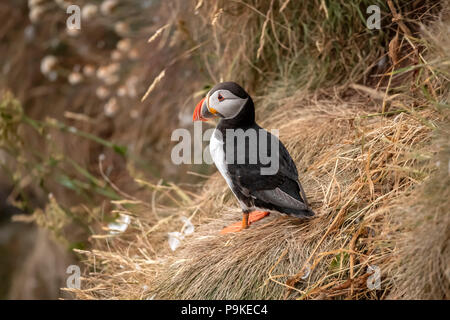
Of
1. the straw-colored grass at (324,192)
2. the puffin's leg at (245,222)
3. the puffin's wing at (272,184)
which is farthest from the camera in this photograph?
the puffin's leg at (245,222)

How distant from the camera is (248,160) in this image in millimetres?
1897

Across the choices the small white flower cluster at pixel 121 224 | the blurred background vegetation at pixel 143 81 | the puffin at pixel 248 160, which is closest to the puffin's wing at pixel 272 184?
the puffin at pixel 248 160

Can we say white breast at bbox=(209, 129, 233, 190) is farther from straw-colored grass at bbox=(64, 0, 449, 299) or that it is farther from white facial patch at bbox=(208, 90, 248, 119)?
straw-colored grass at bbox=(64, 0, 449, 299)

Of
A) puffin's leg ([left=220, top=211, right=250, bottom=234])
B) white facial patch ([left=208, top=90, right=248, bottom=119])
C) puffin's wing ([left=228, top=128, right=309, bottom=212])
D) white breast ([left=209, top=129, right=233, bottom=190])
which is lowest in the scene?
puffin's leg ([left=220, top=211, right=250, bottom=234])

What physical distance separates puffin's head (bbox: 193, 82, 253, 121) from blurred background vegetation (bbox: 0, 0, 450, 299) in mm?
572

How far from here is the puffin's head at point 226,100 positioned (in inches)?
76.1

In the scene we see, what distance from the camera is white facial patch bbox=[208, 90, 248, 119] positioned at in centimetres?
194

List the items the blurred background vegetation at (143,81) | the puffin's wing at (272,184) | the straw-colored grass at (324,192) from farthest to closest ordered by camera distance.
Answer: the blurred background vegetation at (143,81), the puffin's wing at (272,184), the straw-colored grass at (324,192)

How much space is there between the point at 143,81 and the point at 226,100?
6.30 feet

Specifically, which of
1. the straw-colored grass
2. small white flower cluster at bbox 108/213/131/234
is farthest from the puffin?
small white flower cluster at bbox 108/213/131/234

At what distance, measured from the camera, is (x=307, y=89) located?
2.80m

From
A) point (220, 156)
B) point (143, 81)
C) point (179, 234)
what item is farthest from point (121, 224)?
point (143, 81)

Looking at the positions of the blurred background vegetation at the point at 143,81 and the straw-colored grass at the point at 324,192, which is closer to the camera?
the straw-colored grass at the point at 324,192

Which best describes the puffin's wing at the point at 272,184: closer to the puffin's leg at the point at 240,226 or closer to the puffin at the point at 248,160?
the puffin at the point at 248,160
